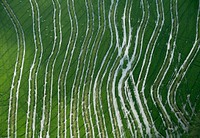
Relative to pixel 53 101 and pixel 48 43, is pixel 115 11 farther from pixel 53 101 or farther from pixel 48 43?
pixel 53 101

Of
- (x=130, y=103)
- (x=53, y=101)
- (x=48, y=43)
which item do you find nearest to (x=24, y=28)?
(x=48, y=43)

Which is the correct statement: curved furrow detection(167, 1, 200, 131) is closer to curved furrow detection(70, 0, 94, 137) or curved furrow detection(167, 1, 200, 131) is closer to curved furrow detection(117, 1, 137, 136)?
curved furrow detection(117, 1, 137, 136)

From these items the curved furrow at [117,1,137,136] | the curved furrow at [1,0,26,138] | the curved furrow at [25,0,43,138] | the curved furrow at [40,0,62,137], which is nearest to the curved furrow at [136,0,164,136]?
the curved furrow at [117,1,137,136]

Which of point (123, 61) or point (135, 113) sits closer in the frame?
point (135, 113)

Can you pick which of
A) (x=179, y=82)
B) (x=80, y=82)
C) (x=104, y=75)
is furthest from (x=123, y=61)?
(x=179, y=82)

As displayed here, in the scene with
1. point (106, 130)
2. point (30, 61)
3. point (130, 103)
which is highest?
point (30, 61)

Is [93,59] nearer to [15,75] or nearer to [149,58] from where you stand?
[149,58]
